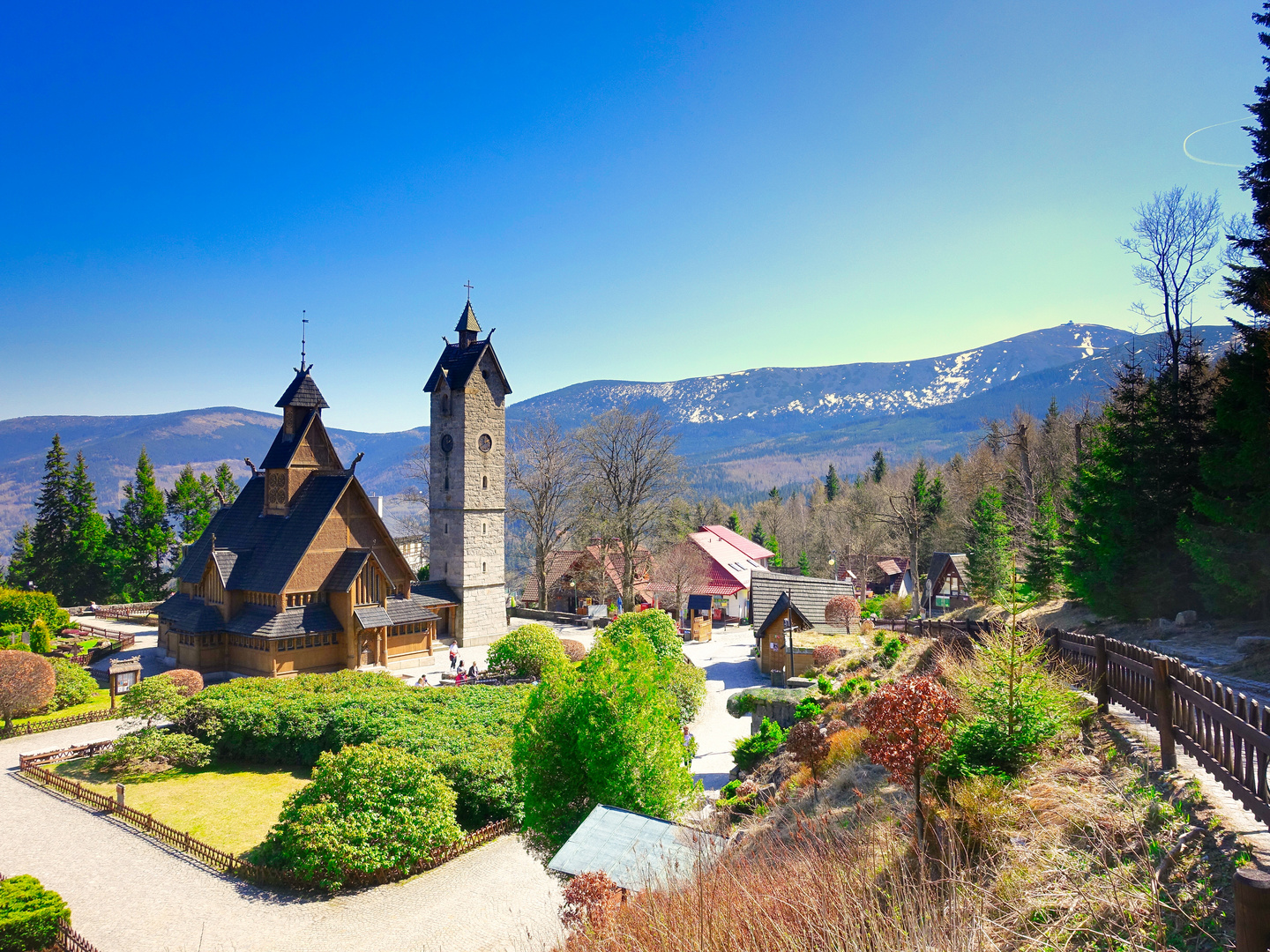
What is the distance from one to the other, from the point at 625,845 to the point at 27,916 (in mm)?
9322

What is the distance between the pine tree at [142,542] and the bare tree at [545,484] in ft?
89.3

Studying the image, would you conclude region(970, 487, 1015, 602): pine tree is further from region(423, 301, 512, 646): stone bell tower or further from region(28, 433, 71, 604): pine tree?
region(28, 433, 71, 604): pine tree

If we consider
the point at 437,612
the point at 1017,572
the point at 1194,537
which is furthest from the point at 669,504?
the point at 1194,537

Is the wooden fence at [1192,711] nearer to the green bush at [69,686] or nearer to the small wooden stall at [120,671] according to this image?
the small wooden stall at [120,671]

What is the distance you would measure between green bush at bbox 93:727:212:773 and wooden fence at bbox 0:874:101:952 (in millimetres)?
8371

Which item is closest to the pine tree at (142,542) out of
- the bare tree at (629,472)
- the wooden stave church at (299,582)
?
the wooden stave church at (299,582)

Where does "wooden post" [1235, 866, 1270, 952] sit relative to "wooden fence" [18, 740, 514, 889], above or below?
above

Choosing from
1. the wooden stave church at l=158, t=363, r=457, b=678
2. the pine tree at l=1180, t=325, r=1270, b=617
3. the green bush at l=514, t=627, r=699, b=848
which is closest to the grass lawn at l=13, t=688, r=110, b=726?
the wooden stave church at l=158, t=363, r=457, b=678

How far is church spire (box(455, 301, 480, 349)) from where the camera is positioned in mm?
36562

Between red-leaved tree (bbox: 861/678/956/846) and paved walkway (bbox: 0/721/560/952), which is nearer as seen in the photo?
red-leaved tree (bbox: 861/678/956/846)

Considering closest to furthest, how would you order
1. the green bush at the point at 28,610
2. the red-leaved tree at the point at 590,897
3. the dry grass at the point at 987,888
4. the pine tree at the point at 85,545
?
the dry grass at the point at 987,888 → the red-leaved tree at the point at 590,897 → the green bush at the point at 28,610 → the pine tree at the point at 85,545

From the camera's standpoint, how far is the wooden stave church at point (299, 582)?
27.7 m

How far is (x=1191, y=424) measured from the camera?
58.6 feet

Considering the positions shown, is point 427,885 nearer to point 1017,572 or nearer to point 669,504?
point 1017,572
